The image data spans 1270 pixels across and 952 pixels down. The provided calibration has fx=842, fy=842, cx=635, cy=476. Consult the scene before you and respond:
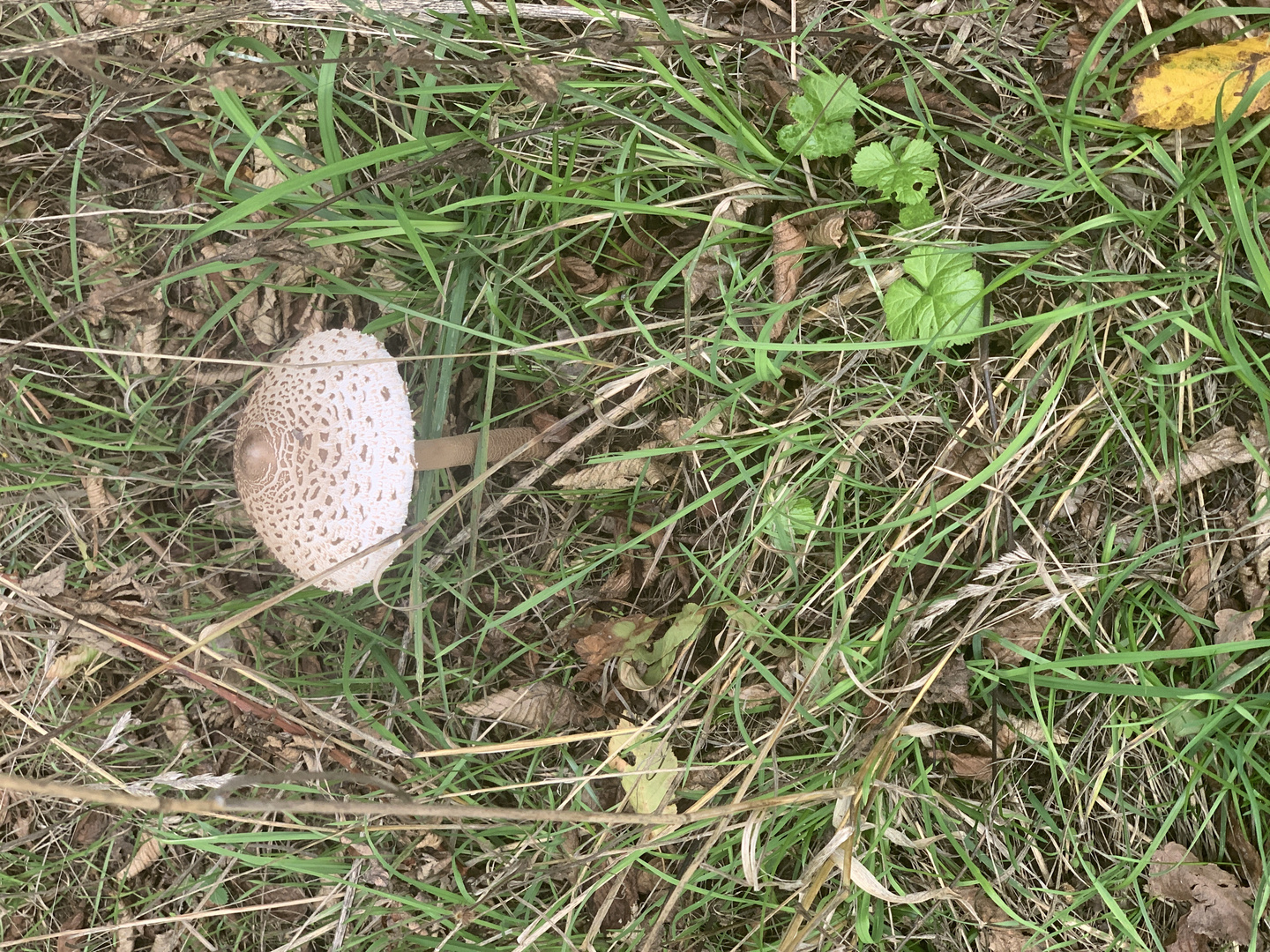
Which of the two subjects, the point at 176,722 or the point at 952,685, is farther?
the point at 176,722

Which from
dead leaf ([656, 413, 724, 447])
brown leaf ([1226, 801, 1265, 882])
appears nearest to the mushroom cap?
dead leaf ([656, 413, 724, 447])

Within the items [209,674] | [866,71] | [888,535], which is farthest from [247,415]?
[866,71]

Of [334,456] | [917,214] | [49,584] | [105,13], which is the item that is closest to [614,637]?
[334,456]

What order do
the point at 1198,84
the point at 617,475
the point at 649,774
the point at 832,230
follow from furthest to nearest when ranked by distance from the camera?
the point at 617,475 → the point at 649,774 → the point at 832,230 → the point at 1198,84

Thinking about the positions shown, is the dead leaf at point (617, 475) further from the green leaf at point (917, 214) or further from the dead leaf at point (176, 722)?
the dead leaf at point (176, 722)

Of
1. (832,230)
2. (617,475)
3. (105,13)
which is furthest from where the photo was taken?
(105,13)

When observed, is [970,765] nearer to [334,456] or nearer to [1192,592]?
[1192,592]
